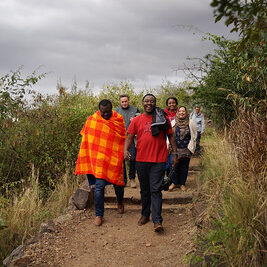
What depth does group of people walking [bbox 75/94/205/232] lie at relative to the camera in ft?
16.8

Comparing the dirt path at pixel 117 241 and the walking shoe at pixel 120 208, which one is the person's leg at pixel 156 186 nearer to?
the dirt path at pixel 117 241

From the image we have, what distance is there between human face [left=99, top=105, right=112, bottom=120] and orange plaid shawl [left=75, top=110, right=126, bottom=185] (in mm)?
63

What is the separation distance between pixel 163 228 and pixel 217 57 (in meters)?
7.49

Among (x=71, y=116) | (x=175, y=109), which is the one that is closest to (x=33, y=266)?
(x=175, y=109)

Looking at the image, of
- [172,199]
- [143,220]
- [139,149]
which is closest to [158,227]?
[143,220]

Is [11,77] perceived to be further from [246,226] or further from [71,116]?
[246,226]

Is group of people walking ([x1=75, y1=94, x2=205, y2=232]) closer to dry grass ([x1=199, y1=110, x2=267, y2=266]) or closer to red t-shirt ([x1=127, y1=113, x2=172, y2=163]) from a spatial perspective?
red t-shirt ([x1=127, y1=113, x2=172, y2=163])

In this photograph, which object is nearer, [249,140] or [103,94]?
[249,140]

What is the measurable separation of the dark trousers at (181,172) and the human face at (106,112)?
1.96 m

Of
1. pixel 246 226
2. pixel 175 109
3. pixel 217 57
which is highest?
pixel 217 57

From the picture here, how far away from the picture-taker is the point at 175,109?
7.45m

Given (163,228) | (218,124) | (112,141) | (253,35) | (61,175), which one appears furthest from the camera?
(218,124)

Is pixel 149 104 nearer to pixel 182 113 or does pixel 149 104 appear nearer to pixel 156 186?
pixel 156 186

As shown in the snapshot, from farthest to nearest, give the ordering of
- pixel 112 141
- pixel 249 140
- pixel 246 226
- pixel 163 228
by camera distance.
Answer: pixel 112 141 < pixel 163 228 < pixel 249 140 < pixel 246 226
